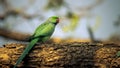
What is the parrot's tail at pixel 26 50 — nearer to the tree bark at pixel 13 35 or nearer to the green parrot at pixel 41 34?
the green parrot at pixel 41 34

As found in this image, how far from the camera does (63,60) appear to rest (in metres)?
2.20

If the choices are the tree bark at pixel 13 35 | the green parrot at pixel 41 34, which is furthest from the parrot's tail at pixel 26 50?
the tree bark at pixel 13 35

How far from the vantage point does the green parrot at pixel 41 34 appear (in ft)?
7.21

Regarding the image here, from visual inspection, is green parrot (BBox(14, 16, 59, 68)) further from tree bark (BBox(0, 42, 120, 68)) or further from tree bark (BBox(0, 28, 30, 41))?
tree bark (BBox(0, 28, 30, 41))

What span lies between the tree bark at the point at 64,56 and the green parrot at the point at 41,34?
35 millimetres

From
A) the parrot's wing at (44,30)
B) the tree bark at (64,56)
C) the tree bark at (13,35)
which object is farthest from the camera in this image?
the tree bark at (13,35)

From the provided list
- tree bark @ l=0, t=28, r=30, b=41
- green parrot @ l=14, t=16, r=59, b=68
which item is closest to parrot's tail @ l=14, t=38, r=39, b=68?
green parrot @ l=14, t=16, r=59, b=68

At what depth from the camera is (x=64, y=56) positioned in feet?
7.25

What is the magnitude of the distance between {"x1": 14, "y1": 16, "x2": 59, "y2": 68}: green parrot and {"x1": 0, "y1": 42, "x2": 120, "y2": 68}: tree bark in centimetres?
3

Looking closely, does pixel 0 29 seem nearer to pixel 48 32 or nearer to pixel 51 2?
pixel 51 2

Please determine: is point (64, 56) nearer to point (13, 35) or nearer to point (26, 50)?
point (26, 50)

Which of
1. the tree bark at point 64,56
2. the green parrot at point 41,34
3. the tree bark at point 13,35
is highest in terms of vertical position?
the tree bark at point 13,35

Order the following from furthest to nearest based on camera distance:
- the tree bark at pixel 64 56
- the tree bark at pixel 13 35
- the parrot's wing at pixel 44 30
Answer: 1. the tree bark at pixel 13 35
2. the parrot's wing at pixel 44 30
3. the tree bark at pixel 64 56

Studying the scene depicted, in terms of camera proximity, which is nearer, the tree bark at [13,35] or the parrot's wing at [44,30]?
the parrot's wing at [44,30]
